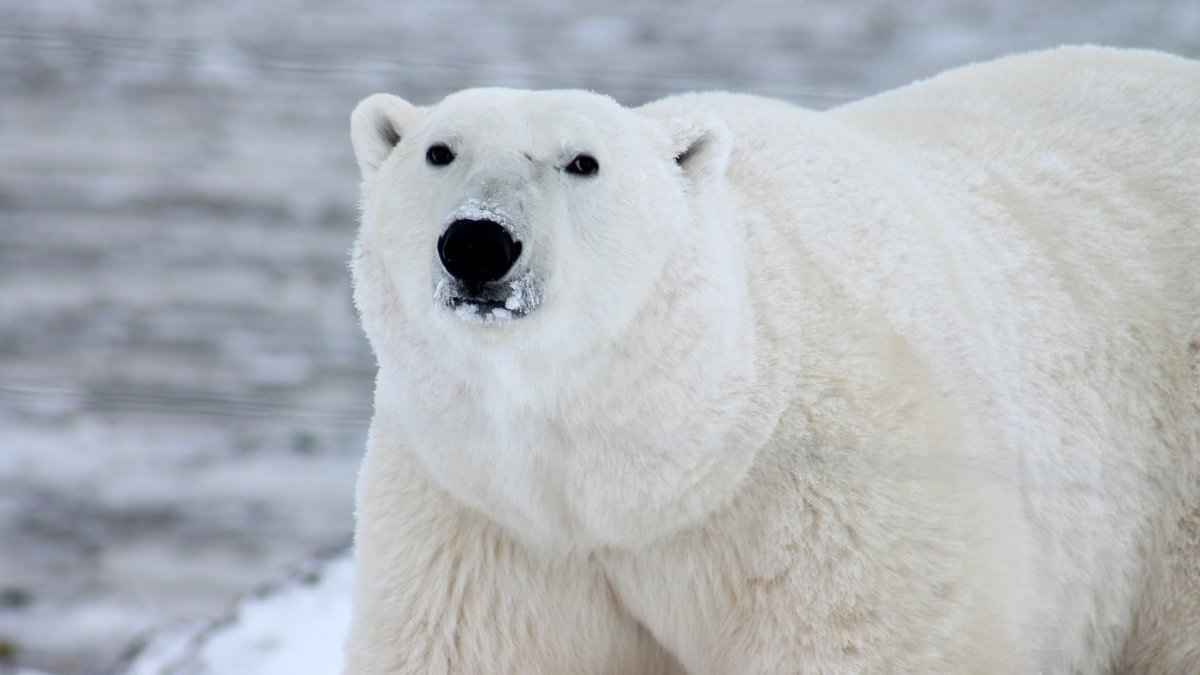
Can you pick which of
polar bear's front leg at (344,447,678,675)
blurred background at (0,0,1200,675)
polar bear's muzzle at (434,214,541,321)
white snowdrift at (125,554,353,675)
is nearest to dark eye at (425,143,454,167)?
polar bear's muzzle at (434,214,541,321)

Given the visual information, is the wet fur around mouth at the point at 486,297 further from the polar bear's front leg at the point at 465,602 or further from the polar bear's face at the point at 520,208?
the polar bear's front leg at the point at 465,602

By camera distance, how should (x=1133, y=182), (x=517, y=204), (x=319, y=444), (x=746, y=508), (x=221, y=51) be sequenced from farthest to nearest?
(x=319, y=444), (x=221, y=51), (x=1133, y=182), (x=746, y=508), (x=517, y=204)

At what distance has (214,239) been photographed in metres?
6.32

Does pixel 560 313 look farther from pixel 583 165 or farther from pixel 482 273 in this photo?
pixel 583 165

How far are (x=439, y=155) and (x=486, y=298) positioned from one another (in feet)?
1.19

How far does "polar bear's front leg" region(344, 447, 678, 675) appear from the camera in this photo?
8.57 feet

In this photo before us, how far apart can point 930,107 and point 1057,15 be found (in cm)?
283

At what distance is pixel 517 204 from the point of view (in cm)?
220

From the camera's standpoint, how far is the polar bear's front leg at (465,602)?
2613 mm

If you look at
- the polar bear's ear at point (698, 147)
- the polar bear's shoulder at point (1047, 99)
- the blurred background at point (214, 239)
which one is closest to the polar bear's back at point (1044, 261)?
the polar bear's shoulder at point (1047, 99)

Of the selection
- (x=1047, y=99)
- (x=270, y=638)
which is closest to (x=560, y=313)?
(x=1047, y=99)

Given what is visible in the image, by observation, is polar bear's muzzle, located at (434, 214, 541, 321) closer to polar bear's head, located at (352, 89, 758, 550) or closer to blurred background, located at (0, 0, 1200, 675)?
polar bear's head, located at (352, 89, 758, 550)

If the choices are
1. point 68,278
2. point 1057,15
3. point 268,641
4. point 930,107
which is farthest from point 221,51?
point 1057,15

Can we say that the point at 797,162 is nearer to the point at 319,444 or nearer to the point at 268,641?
the point at 268,641
